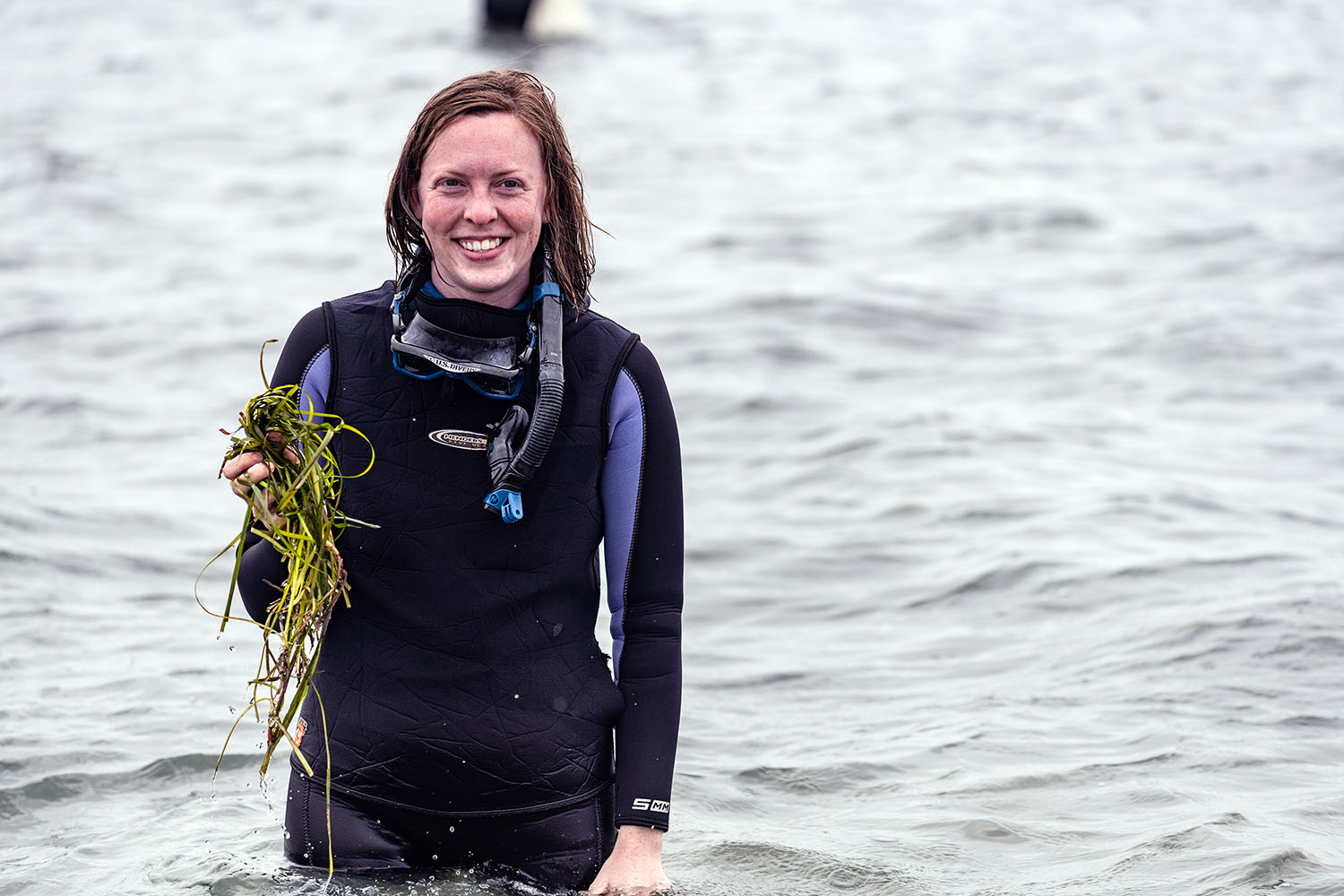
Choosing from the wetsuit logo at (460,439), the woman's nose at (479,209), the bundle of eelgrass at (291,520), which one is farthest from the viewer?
the wetsuit logo at (460,439)

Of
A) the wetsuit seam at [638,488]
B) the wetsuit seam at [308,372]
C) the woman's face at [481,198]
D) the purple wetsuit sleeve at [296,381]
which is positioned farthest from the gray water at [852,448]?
the woman's face at [481,198]

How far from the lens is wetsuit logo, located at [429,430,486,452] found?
367 cm

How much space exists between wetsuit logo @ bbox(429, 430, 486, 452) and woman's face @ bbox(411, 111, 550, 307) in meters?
0.30

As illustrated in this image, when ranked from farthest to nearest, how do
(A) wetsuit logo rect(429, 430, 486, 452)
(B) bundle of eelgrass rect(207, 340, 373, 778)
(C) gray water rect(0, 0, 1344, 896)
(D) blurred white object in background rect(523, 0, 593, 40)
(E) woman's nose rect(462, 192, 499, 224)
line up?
(D) blurred white object in background rect(523, 0, 593, 40)
(C) gray water rect(0, 0, 1344, 896)
(A) wetsuit logo rect(429, 430, 486, 452)
(E) woman's nose rect(462, 192, 499, 224)
(B) bundle of eelgrass rect(207, 340, 373, 778)

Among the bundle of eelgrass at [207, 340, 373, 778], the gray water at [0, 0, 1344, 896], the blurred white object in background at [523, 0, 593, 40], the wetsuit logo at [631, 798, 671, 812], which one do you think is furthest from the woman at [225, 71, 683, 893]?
the blurred white object in background at [523, 0, 593, 40]

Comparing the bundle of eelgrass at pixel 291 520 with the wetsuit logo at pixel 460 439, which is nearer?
the bundle of eelgrass at pixel 291 520

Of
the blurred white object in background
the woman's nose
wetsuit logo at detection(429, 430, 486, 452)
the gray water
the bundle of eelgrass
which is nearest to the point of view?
the bundle of eelgrass

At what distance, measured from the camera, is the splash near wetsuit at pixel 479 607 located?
367 cm

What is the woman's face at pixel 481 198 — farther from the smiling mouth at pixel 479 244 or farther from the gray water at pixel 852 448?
the gray water at pixel 852 448

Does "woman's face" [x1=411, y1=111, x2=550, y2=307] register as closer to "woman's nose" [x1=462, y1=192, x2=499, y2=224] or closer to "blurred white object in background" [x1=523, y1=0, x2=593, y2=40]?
"woman's nose" [x1=462, y1=192, x2=499, y2=224]

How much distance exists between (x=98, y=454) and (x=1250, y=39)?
23060 mm

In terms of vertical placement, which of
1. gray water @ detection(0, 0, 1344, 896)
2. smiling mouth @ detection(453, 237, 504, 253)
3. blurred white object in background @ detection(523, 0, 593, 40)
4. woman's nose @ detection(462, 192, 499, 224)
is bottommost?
gray water @ detection(0, 0, 1344, 896)

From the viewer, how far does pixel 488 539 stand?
12.1 feet

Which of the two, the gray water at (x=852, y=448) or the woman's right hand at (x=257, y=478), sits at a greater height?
the woman's right hand at (x=257, y=478)
